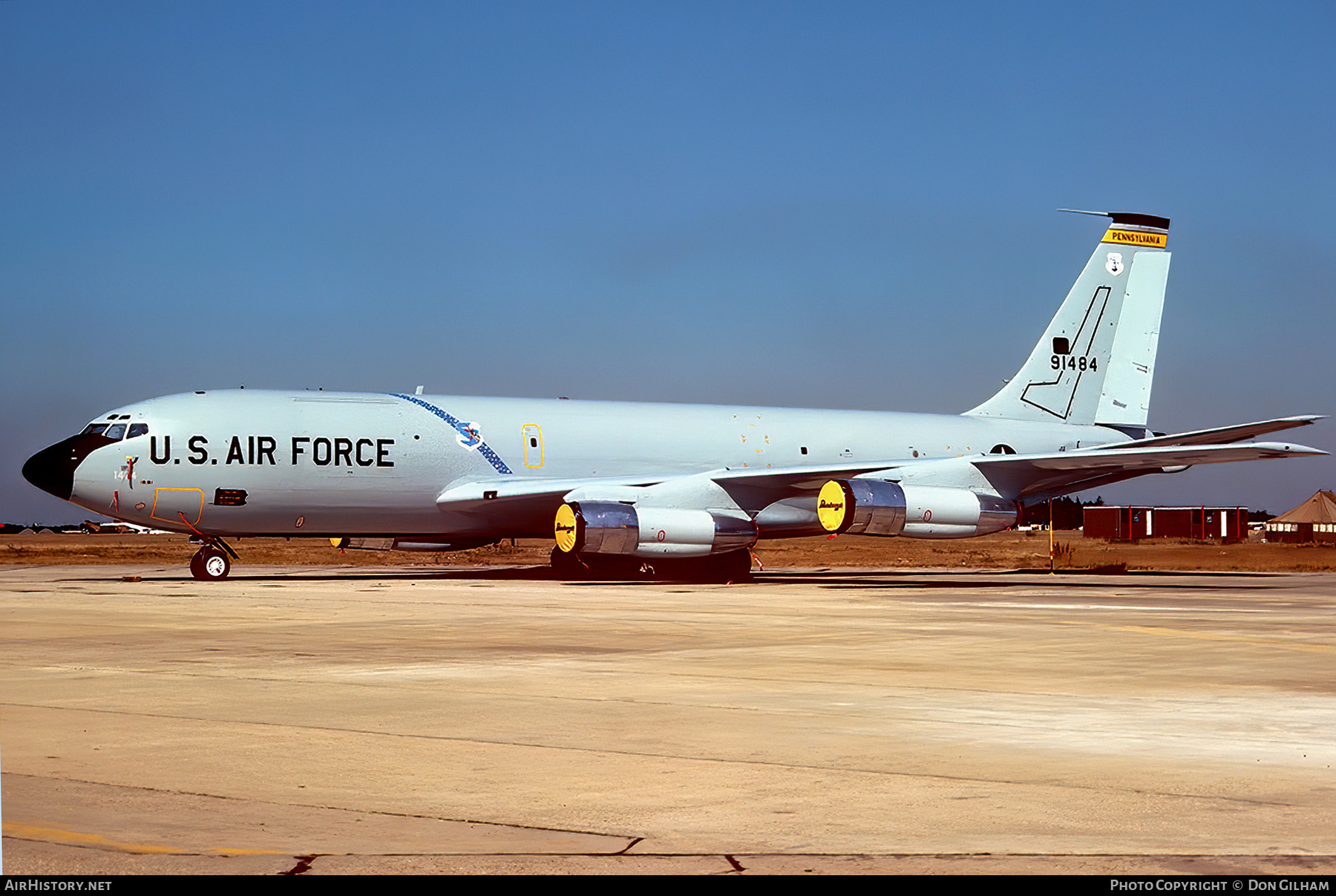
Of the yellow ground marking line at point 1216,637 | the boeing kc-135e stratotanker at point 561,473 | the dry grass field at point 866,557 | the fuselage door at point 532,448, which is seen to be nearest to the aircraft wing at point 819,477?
the boeing kc-135e stratotanker at point 561,473

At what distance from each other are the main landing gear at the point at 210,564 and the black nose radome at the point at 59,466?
3.01 m

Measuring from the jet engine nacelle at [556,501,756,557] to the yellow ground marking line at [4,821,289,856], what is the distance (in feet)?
78.9

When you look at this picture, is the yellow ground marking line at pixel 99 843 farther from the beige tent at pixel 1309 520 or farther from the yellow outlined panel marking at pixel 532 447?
the beige tent at pixel 1309 520

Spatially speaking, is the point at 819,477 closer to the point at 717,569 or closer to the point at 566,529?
the point at 717,569

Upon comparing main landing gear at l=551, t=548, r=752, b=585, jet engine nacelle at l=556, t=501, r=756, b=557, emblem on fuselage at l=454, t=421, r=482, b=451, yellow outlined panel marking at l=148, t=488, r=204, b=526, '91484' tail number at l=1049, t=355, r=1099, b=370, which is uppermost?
'91484' tail number at l=1049, t=355, r=1099, b=370

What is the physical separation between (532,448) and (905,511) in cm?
864

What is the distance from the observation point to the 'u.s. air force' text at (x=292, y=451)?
29.5 m

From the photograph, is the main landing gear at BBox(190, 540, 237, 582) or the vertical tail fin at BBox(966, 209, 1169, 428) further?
the vertical tail fin at BBox(966, 209, 1169, 428)

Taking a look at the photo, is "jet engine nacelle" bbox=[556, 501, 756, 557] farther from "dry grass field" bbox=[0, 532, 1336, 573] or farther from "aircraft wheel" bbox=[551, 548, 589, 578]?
"dry grass field" bbox=[0, 532, 1336, 573]

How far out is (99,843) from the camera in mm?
5840

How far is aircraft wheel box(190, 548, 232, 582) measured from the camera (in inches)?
1208

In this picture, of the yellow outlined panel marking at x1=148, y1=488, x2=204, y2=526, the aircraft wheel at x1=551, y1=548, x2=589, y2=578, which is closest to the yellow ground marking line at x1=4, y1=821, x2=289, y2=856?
the yellow outlined panel marking at x1=148, y1=488, x2=204, y2=526
